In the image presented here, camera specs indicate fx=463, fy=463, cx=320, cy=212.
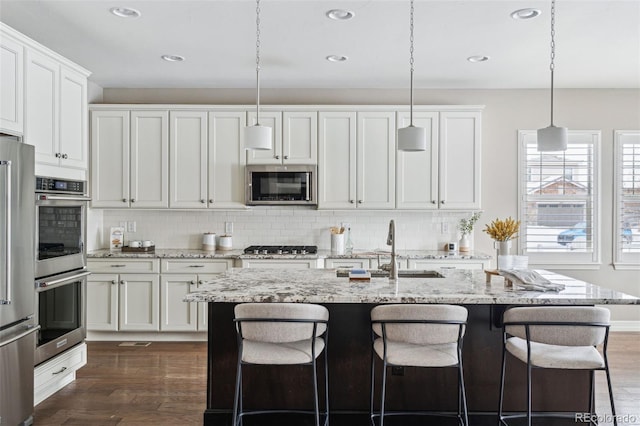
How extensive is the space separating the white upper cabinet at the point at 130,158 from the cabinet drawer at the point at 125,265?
0.62m

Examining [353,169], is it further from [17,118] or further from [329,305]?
[17,118]

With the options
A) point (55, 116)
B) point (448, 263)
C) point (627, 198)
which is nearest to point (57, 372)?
point (55, 116)

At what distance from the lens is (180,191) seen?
5008 mm

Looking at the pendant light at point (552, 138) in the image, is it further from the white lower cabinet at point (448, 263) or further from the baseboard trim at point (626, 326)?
the baseboard trim at point (626, 326)

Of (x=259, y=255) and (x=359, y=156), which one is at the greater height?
(x=359, y=156)

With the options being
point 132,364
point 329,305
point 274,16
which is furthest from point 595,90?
point 132,364

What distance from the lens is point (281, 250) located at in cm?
487

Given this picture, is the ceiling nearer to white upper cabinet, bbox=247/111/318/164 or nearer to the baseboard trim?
white upper cabinet, bbox=247/111/318/164

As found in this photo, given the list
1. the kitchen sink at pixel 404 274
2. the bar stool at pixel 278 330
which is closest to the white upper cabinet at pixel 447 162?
the kitchen sink at pixel 404 274

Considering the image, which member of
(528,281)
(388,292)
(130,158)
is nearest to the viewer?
(388,292)

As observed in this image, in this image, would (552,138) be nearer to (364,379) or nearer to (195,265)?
(364,379)

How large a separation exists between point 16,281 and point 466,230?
4.27m

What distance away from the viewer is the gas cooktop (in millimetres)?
4836

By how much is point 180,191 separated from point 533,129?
4.06m
